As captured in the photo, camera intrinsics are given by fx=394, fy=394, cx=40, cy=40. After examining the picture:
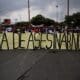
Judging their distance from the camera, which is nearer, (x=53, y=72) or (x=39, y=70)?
(x=53, y=72)

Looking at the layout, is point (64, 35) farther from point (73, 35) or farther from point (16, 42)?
point (16, 42)

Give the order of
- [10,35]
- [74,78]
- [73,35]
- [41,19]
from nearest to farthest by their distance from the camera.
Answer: [74,78], [10,35], [73,35], [41,19]

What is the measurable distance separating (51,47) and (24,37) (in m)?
3.56

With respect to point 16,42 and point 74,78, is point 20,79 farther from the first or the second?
point 16,42

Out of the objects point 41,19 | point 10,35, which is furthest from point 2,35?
point 41,19

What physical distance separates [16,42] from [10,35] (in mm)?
1148

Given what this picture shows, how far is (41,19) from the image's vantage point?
15225cm

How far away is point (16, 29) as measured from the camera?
52125 millimetres

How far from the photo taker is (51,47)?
4875 cm

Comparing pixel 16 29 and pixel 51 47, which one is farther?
pixel 16 29

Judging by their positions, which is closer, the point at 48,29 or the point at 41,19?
the point at 48,29

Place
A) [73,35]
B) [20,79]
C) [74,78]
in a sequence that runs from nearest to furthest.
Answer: [20,79] → [74,78] → [73,35]

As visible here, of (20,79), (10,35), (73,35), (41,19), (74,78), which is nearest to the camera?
(20,79)

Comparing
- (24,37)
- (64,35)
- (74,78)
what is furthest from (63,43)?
(74,78)
